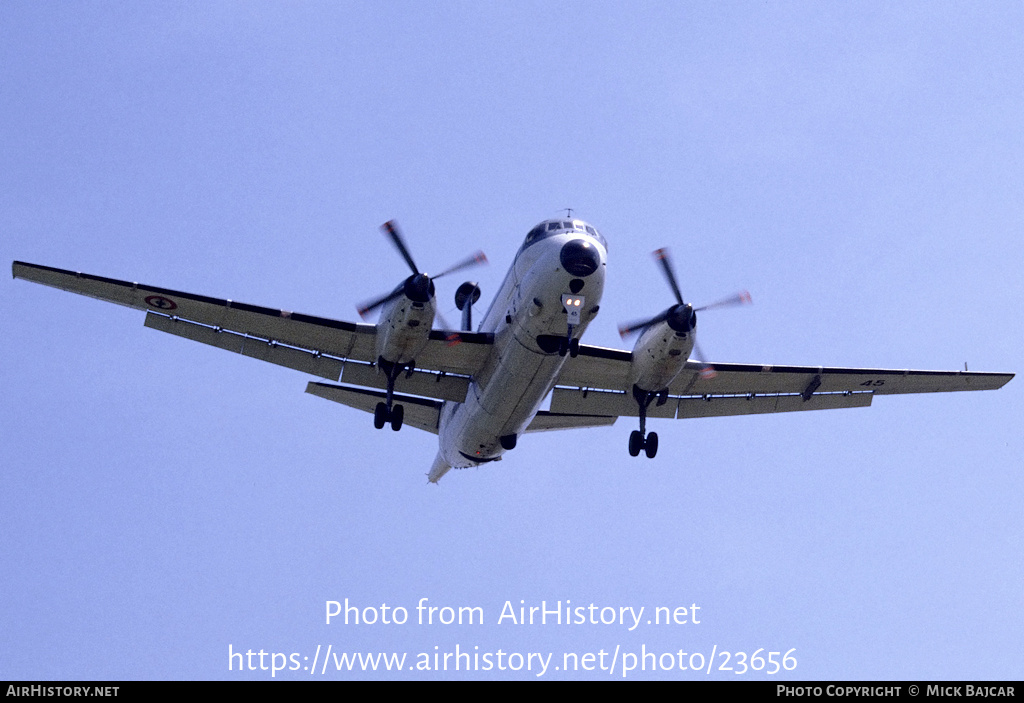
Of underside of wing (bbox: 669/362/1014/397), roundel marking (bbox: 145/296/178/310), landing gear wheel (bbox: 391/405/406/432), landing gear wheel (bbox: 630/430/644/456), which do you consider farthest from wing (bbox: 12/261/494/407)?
underside of wing (bbox: 669/362/1014/397)

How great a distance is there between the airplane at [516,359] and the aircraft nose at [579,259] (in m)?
0.03

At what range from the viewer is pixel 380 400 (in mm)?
25844

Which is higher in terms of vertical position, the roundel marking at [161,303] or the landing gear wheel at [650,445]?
the roundel marking at [161,303]

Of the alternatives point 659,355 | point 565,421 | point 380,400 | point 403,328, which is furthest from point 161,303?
point 659,355

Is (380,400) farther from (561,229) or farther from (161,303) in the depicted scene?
(561,229)

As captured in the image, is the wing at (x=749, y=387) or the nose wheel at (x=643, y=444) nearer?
the nose wheel at (x=643, y=444)

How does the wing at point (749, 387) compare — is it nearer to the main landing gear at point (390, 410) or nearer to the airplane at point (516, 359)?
the airplane at point (516, 359)

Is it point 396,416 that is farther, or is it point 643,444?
point 643,444

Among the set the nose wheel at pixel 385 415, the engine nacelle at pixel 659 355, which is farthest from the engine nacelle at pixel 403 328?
the engine nacelle at pixel 659 355

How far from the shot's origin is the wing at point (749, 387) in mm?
25188

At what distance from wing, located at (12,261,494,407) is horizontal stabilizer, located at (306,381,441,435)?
948 mm

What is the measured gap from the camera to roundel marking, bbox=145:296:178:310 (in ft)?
72.5

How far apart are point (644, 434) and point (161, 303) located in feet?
34.9
